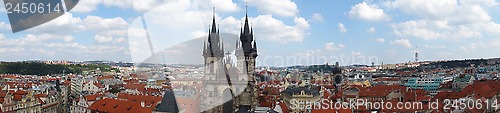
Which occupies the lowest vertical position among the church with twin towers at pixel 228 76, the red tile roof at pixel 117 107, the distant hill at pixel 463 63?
the red tile roof at pixel 117 107

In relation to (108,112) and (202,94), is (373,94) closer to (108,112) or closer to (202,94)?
(202,94)

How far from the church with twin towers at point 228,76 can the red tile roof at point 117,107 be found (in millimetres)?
7107

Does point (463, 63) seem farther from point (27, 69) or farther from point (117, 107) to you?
point (117, 107)

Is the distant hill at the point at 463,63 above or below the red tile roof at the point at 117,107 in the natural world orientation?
above

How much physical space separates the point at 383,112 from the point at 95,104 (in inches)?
826

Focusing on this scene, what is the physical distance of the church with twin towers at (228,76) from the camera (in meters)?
25.3

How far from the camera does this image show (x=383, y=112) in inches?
1166

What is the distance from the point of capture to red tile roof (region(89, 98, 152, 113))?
102ft

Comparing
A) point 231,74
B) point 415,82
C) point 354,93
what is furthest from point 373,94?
point 415,82
